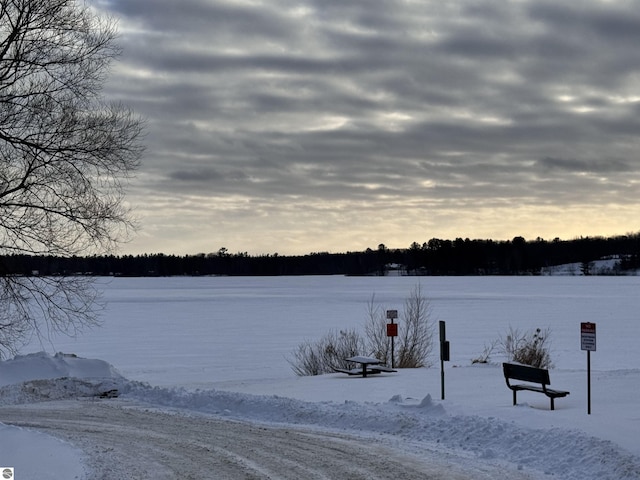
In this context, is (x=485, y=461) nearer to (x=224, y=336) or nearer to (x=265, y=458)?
(x=265, y=458)

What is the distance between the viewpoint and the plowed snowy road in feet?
32.8

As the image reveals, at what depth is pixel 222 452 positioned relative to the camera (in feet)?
37.5

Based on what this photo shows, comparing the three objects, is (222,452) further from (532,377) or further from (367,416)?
(532,377)

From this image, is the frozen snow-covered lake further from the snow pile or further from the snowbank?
the snowbank

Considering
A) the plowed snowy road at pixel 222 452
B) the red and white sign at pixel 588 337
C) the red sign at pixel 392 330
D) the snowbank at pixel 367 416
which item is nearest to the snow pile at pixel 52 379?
the snowbank at pixel 367 416

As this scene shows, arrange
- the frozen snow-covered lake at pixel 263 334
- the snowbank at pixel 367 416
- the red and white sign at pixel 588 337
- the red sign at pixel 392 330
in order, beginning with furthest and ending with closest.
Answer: the frozen snow-covered lake at pixel 263 334 < the red sign at pixel 392 330 < the red and white sign at pixel 588 337 < the snowbank at pixel 367 416

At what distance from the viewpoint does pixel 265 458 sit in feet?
36.1

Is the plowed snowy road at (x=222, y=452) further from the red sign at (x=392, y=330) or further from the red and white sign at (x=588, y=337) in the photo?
the red sign at (x=392, y=330)

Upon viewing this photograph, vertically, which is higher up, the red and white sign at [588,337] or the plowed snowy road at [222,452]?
the red and white sign at [588,337]

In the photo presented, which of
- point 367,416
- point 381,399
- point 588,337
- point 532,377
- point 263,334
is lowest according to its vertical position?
point 263,334

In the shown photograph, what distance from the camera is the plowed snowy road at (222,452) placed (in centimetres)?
1001

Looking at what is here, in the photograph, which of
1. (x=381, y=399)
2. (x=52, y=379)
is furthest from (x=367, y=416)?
(x=52, y=379)

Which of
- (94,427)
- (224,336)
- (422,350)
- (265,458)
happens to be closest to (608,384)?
(265,458)

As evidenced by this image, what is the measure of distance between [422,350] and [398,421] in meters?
17.0
